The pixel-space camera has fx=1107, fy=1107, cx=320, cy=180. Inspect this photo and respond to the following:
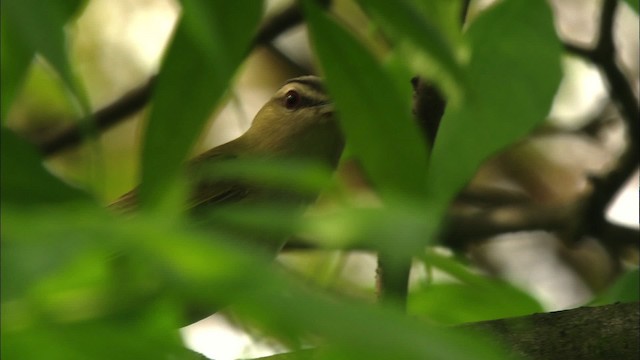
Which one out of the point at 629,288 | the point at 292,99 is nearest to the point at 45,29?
the point at 629,288

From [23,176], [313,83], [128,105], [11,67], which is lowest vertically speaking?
[23,176]

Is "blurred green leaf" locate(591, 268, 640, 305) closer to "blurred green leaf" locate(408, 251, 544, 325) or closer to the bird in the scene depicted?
"blurred green leaf" locate(408, 251, 544, 325)

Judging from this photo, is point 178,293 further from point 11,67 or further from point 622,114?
point 622,114

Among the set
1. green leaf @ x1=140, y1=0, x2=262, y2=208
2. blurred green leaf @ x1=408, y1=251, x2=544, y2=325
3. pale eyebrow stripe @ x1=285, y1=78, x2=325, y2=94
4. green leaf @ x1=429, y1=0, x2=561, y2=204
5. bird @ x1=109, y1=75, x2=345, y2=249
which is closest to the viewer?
green leaf @ x1=140, y1=0, x2=262, y2=208

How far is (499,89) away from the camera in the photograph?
976 mm

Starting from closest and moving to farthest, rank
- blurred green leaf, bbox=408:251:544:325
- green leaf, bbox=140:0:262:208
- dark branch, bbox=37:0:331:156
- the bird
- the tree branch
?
green leaf, bbox=140:0:262:208
the tree branch
blurred green leaf, bbox=408:251:544:325
the bird
dark branch, bbox=37:0:331:156

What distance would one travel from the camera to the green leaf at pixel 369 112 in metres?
0.83

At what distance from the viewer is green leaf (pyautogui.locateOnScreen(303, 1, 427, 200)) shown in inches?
32.6

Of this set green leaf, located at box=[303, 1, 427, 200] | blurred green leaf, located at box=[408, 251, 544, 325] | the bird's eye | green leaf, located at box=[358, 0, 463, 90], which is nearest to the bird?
the bird's eye

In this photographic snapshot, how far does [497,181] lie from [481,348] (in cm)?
357

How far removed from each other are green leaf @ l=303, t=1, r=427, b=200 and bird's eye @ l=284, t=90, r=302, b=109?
104cm

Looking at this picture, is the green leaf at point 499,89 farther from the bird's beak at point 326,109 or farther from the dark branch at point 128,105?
the dark branch at point 128,105

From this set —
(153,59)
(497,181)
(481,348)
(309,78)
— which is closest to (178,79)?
(481,348)

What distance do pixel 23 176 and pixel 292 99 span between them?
3.85 ft
